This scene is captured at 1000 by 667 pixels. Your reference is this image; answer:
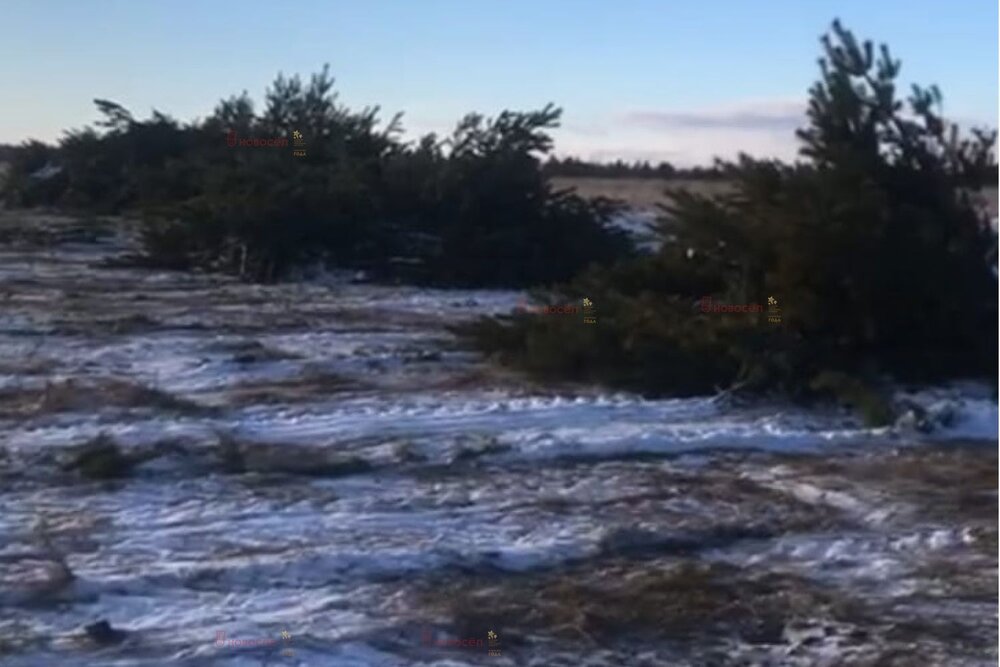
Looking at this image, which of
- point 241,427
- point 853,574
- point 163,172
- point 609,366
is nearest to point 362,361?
point 609,366

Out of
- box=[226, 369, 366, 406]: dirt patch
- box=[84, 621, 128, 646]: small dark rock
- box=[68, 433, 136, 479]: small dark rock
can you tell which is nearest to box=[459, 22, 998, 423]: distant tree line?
box=[226, 369, 366, 406]: dirt patch

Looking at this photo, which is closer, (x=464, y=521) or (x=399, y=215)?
(x=464, y=521)

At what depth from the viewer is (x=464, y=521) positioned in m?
8.48

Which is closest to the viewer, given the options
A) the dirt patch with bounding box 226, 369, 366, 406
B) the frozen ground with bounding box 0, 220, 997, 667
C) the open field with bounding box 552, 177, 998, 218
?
the frozen ground with bounding box 0, 220, 997, 667

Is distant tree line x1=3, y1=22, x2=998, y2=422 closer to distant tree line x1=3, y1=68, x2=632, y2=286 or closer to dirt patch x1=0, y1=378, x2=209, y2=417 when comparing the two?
dirt patch x1=0, y1=378, x2=209, y2=417

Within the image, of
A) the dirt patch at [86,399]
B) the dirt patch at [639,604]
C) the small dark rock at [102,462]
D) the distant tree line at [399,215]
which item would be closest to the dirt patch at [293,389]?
the dirt patch at [86,399]

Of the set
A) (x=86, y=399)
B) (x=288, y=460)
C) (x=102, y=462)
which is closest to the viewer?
(x=102, y=462)

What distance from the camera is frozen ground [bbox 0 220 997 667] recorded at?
6.68 m

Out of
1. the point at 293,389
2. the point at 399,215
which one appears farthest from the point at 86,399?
the point at 399,215

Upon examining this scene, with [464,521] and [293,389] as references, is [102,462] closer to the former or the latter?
[464,521]

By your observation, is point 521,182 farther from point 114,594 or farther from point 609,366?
point 114,594

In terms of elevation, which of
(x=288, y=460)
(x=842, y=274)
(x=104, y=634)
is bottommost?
(x=104, y=634)

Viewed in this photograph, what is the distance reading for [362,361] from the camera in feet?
45.1

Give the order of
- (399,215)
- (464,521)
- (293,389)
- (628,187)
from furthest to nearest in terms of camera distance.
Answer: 1. (628,187)
2. (399,215)
3. (293,389)
4. (464,521)
